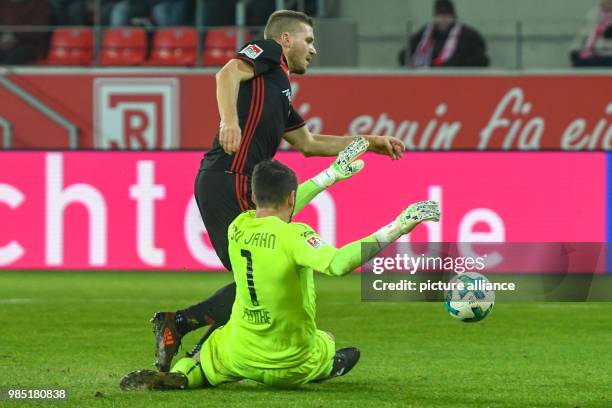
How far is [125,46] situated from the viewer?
55.6 ft

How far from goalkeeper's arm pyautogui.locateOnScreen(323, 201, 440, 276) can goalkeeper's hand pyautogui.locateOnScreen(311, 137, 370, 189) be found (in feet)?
3.63

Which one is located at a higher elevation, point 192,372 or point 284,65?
point 284,65

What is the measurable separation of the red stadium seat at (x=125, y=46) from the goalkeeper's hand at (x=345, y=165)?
1058 cm

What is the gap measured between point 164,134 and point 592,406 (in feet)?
37.2

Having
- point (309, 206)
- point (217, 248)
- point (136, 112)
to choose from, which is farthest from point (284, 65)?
point (136, 112)

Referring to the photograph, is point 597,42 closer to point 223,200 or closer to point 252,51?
point 252,51

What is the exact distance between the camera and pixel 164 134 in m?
16.7

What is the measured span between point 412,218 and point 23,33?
40.7 ft

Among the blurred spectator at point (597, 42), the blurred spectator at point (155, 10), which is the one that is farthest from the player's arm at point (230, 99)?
the blurred spectator at point (155, 10)

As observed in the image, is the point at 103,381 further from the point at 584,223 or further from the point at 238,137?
the point at 584,223

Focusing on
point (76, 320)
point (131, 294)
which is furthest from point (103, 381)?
point (131, 294)

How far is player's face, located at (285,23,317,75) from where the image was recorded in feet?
22.4

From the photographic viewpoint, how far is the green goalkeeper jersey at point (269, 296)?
235 inches

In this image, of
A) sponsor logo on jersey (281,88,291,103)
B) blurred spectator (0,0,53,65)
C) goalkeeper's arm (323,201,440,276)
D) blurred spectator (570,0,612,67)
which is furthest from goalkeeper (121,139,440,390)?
blurred spectator (0,0,53,65)
